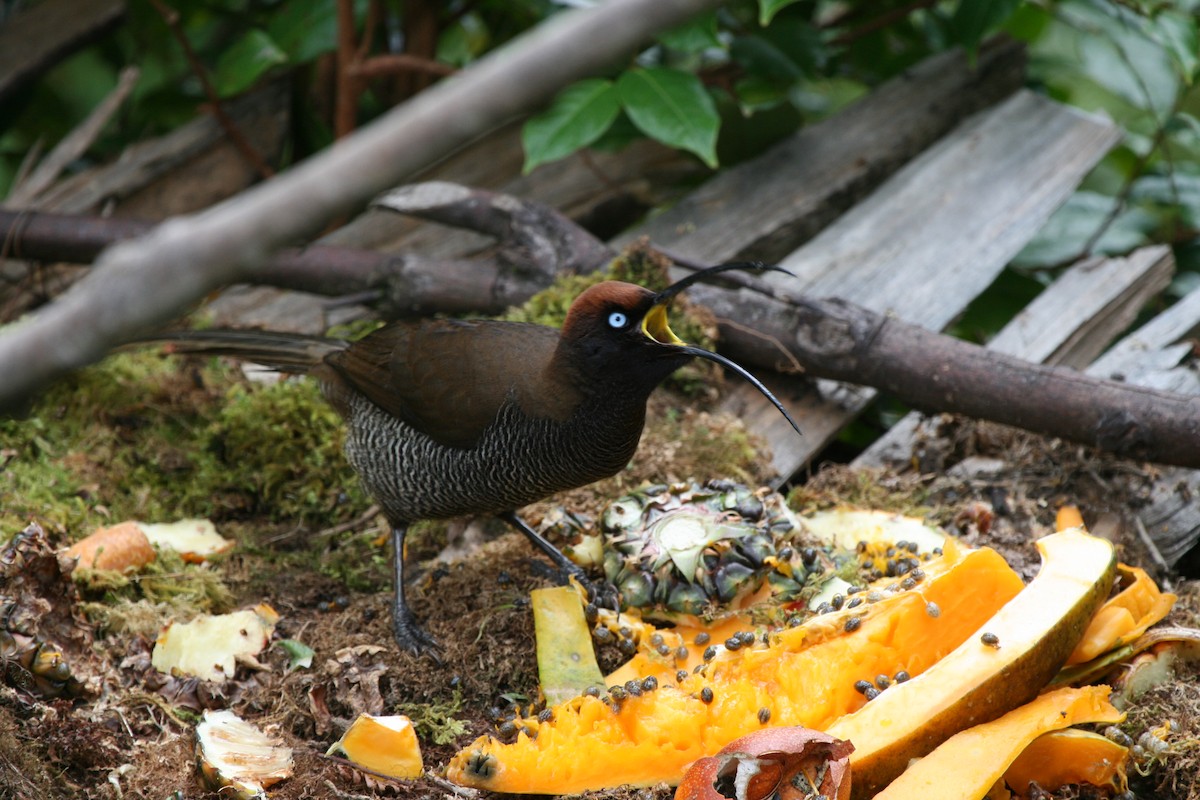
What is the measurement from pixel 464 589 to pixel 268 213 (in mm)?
2683

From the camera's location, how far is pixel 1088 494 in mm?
3830

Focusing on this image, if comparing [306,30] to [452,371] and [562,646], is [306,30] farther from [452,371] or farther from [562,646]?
[562,646]

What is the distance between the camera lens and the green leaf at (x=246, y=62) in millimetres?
4961

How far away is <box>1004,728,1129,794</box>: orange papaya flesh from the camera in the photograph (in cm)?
254

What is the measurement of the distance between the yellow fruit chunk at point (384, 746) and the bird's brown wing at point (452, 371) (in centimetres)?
95

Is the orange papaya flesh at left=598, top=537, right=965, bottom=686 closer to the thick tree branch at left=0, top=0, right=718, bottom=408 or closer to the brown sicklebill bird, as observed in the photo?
the brown sicklebill bird

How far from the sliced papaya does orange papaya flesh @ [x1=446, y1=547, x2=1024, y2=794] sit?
116 millimetres

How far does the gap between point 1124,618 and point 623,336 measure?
1.45 m

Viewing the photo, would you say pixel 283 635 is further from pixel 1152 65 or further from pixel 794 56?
pixel 1152 65

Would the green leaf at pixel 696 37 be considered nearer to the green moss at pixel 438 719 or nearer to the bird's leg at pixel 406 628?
the bird's leg at pixel 406 628

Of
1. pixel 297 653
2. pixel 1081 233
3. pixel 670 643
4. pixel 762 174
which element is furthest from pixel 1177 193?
pixel 297 653

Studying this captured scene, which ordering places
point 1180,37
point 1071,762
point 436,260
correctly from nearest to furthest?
1. point 1071,762
2. point 1180,37
3. point 436,260

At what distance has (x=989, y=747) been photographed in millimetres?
2422

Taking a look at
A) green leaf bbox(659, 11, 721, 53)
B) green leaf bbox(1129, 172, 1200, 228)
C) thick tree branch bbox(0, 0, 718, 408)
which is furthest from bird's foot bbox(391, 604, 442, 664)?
green leaf bbox(1129, 172, 1200, 228)
